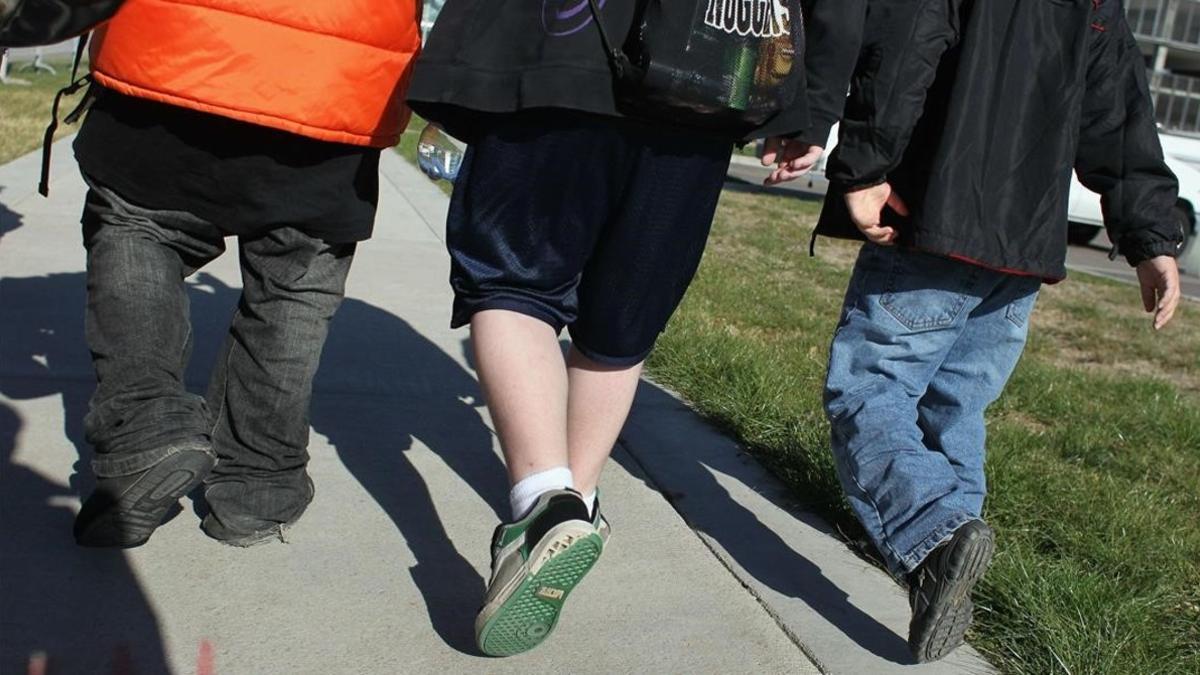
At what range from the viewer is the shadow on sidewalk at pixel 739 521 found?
2.96m

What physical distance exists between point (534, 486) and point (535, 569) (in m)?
0.19

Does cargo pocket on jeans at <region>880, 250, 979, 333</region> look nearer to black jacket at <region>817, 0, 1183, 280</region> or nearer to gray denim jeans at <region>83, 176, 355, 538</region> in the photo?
black jacket at <region>817, 0, 1183, 280</region>

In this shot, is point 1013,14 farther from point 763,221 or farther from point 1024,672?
point 763,221

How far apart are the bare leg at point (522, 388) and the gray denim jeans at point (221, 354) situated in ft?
1.95

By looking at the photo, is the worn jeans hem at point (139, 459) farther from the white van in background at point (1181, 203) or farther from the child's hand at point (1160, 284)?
the white van in background at point (1181, 203)

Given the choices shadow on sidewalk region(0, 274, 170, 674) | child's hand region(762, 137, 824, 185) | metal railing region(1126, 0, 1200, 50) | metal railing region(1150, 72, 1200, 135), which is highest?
child's hand region(762, 137, 824, 185)

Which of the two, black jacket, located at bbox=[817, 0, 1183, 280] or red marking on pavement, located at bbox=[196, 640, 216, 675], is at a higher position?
black jacket, located at bbox=[817, 0, 1183, 280]

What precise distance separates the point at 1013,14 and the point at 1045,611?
1.25 metres

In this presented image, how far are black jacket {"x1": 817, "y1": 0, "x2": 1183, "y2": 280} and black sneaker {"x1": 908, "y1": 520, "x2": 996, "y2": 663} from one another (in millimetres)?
564

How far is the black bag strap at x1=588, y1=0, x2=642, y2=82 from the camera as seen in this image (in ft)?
7.41

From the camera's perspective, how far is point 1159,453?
464 cm

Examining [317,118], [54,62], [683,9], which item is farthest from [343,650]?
[54,62]

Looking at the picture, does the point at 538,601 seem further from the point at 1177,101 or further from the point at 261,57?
the point at 1177,101

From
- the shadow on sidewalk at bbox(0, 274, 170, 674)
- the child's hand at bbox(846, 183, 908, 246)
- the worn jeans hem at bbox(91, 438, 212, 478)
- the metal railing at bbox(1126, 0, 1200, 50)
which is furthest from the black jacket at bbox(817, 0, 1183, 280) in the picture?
the metal railing at bbox(1126, 0, 1200, 50)
